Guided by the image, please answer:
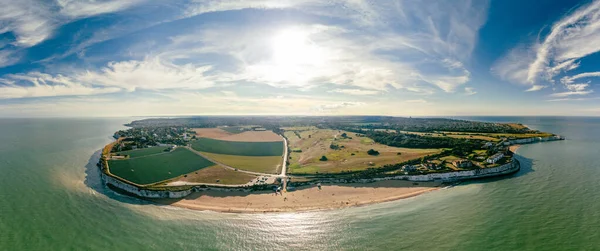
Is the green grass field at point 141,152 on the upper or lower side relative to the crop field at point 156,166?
upper

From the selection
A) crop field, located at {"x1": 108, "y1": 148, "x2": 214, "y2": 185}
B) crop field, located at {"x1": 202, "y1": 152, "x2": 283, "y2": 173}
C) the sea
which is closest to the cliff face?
the sea

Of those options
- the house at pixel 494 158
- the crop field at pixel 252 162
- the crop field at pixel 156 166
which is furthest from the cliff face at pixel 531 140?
the crop field at pixel 156 166

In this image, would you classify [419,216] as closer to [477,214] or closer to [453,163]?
[477,214]

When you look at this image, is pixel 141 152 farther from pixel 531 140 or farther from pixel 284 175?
pixel 531 140

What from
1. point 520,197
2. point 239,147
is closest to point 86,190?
point 239,147

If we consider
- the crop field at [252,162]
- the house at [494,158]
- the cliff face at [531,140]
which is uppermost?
the cliff face at [531,140]

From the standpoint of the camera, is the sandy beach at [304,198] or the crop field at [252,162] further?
the crop field at [252,162]

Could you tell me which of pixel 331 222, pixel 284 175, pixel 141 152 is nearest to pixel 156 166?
pixel 141 152

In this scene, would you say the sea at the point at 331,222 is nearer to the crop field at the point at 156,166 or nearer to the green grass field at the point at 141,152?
the crop field at the point at 156,166
